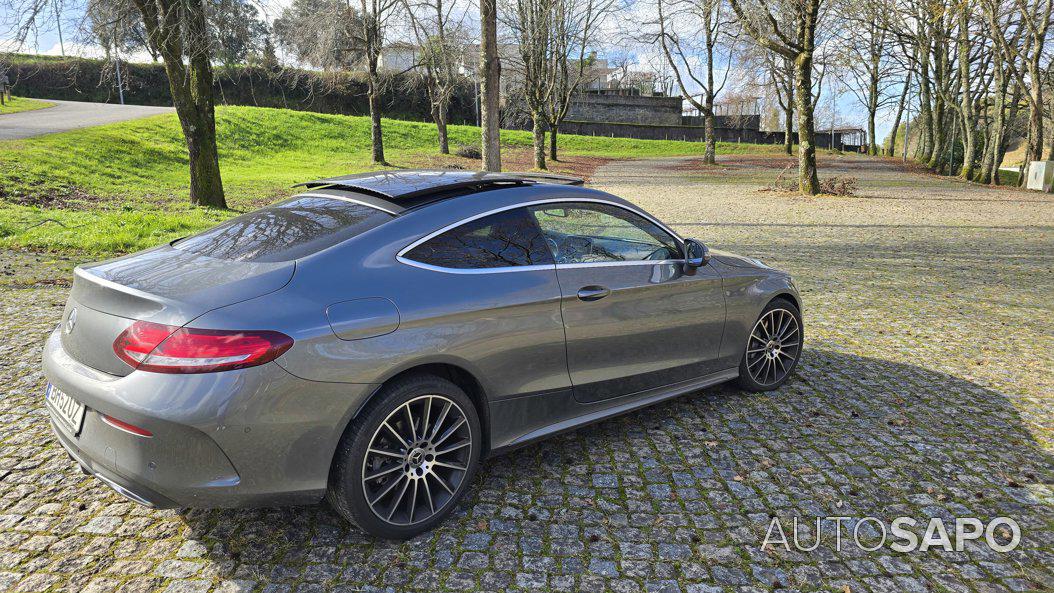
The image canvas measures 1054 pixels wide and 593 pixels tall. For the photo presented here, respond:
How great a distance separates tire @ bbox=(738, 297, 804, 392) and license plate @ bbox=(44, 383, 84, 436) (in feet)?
13.0

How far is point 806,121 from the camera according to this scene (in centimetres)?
1939

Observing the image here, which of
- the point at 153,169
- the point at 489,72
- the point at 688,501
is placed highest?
the point at 489,72

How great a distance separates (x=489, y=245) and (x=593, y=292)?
66 centimetres

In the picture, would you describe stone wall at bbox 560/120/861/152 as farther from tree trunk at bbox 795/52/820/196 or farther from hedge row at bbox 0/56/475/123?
tree trunk at bbox 795/52/820/196

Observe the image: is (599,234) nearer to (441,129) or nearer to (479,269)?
(479,269)

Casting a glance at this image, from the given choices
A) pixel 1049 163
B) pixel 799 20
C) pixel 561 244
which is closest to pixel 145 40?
pixel 561 244

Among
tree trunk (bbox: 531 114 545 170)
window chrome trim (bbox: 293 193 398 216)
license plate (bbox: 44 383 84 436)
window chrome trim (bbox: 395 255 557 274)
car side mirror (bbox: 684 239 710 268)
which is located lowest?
license plate (bbox: 44 383 84 436)

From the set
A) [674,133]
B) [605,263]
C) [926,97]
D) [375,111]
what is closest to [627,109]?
[674,133]

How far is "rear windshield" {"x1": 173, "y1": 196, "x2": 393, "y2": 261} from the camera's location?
3.10 metres

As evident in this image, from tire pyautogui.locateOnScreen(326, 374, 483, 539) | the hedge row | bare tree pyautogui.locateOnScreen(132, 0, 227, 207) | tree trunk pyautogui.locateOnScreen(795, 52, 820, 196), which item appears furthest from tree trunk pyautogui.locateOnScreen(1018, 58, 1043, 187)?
the hedge row

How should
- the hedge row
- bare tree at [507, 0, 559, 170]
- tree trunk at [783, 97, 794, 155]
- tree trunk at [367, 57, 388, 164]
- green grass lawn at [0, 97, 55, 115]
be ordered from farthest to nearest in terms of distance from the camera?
tree trunk at [783, 97, 794, 155] < the hedge row < green grass lawn at [0, 97, 55, 115] < bare tree at [507, 0, 559, 170] < tree trunk at [367, 57, 388, 164]

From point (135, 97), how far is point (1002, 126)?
178 ft

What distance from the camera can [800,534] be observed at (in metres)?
3.21

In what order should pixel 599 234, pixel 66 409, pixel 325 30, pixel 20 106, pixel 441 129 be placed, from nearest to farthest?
1. pixel 66 409
2. pixel 599 234
3. pixel 325 30
4. pixel 20 106
5. pixel 441 129
